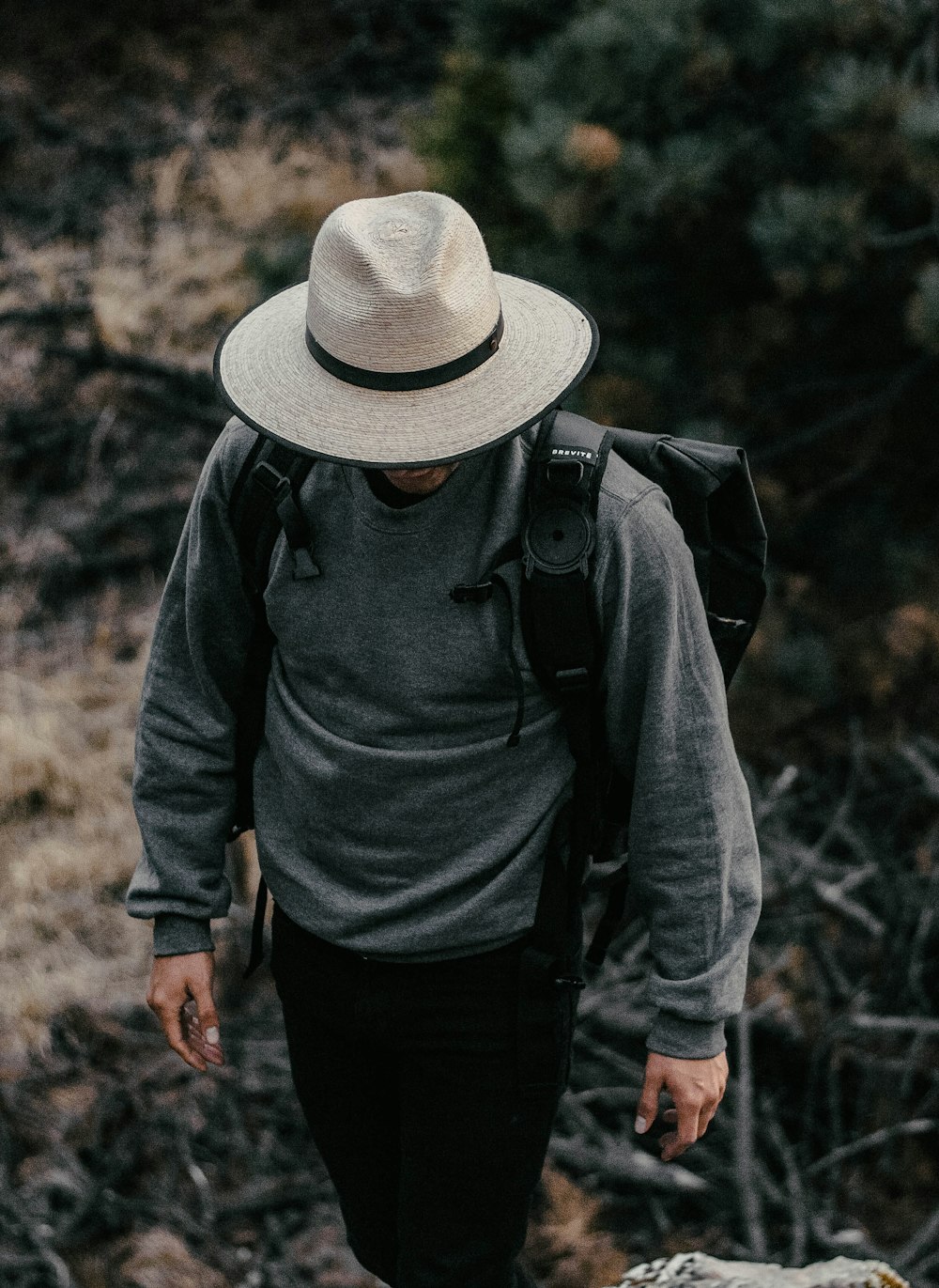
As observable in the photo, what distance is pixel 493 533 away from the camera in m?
1.37

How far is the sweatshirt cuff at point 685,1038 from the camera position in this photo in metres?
1.45

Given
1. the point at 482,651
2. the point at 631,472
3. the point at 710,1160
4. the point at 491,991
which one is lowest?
the point at 710,1160

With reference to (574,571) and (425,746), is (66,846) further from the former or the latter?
(574,571)

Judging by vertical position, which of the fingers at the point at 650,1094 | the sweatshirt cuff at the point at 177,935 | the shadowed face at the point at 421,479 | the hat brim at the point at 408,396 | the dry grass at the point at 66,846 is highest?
the hat brim at the point at 408,396

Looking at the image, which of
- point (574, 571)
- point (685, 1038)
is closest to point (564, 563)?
point (574, 571)

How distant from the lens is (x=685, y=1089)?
146 centimetres

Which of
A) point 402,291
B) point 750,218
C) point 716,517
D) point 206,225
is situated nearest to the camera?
point 402,291

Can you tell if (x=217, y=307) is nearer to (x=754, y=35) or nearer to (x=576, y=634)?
(x=754, y=35)

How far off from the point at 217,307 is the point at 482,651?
4.35 m

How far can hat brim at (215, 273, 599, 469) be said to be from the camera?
1272 millimetres

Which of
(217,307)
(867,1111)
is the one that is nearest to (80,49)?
(217,307)

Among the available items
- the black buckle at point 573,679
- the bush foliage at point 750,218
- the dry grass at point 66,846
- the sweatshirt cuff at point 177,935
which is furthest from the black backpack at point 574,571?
the dry grass at point 66,846

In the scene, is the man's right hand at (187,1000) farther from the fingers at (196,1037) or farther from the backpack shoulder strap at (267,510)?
the backpack shoulder strap at (267,510)

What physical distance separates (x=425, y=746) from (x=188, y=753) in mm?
360
